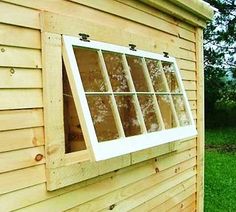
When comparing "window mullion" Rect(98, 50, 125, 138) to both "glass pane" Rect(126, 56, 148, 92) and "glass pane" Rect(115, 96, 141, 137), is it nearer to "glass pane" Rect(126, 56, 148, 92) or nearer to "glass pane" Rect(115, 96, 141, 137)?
"glass pane" Rect(115, 96, 141, 137)

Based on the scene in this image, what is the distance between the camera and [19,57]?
238 cm

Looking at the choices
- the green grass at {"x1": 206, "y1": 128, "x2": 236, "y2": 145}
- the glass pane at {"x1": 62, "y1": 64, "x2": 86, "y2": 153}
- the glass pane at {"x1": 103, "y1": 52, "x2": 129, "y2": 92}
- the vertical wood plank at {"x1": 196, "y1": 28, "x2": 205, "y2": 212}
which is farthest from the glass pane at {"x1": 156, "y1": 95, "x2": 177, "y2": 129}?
the green grass at {"x1": 206, "y1": 128, "x2": 236, "y2": 145}

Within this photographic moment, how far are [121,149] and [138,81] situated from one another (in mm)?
773

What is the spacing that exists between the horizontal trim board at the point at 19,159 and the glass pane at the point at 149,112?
3.65ft

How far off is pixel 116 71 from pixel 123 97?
20 cm

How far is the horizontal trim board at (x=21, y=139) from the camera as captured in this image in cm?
229

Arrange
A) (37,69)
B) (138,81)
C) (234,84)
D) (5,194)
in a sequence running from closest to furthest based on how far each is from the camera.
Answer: (5,194)
(37,69)
(138,81)
(234,84)

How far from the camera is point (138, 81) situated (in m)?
3.42

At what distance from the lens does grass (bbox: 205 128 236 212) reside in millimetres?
6715

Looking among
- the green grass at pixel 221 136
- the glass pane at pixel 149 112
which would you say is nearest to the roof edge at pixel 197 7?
the glass pane at pixel 149 112

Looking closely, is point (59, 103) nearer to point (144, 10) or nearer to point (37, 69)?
point (37, 69)

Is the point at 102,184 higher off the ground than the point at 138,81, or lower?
lower

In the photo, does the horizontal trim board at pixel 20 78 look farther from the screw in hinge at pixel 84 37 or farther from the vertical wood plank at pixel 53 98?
the screw in hinge at pixel 84 37

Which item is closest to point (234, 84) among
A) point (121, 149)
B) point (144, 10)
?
point (144, 10)
